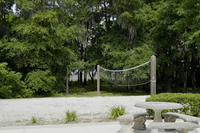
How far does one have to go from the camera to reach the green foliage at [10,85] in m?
13.8

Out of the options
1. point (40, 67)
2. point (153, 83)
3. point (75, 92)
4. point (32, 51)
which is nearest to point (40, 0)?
point (32, 51)

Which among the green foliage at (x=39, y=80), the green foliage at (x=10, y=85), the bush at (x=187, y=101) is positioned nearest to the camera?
the bush at (x=187, y=101)

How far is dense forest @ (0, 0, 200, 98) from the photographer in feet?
50.8

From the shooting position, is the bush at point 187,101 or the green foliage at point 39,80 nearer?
the bush at point 187,101

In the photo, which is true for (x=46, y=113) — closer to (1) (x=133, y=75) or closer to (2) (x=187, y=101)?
(2) (x=187, y=101)

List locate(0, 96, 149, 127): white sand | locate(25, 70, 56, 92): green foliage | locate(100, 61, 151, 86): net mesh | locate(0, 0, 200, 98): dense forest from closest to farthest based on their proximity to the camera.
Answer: locate(0, 96, 149, 127): white sand → locate(0, 0, 200, 98): dense forest → locate(25, 70, 56, 92): green foliage → locate(100, 61, 151, 86): net mesh

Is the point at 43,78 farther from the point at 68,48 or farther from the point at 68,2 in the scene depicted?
the point at 68,2

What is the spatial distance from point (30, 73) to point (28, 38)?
2.71 meters

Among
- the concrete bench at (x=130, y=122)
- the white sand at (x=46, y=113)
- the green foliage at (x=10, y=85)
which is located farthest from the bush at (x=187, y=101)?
the green foliage at (x=10, y=85)

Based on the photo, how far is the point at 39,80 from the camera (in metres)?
16.1

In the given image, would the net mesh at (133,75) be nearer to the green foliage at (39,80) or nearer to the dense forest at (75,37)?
the dense forest at (75,37)

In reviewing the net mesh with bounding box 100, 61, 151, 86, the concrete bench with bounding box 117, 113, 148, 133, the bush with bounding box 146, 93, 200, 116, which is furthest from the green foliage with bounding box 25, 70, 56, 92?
the concrete bench with bounding box 117, 113, 148, 133

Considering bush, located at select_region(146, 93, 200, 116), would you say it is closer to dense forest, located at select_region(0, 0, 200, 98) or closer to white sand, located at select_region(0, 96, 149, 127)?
white sand, located at select_region(0, 96, 149, 127)

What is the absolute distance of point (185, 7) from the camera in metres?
15.1
